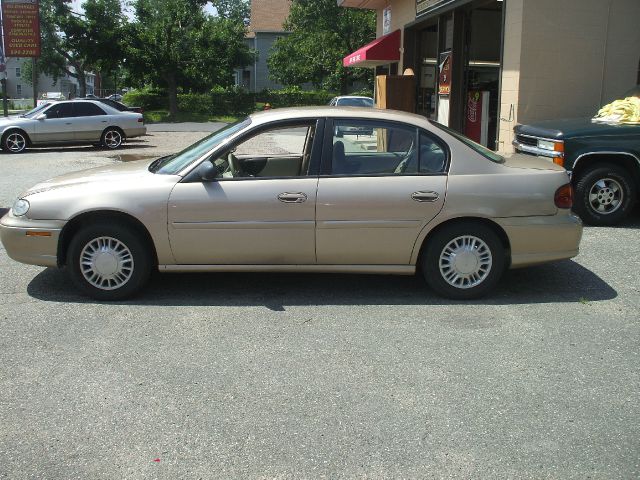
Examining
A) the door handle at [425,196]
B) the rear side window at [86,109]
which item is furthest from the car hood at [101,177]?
the rear side window at [86,109]

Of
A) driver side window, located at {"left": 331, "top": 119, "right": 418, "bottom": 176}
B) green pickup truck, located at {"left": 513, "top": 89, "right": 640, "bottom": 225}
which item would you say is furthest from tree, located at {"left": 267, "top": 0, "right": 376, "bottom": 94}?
driver side window, located at {"left": 331, "top": 119, "right": 418, "bottom": 176}

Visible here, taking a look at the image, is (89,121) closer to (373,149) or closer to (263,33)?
(373,149)

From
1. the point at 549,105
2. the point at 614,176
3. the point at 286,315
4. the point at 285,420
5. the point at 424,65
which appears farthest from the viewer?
the point at 424,65

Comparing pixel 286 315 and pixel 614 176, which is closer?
pixel 286 315

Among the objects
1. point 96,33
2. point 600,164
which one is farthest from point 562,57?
point 96,33

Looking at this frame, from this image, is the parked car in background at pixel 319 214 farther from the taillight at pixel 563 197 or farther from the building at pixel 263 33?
the building at pixel 263 33

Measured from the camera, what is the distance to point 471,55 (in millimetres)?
16062

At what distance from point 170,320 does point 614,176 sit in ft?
19.7

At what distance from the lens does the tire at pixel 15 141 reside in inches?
767

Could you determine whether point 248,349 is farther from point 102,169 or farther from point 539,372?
point 102,169

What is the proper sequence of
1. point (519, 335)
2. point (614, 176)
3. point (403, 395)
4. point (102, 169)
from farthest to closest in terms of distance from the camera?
point (614, 176)
point (102, 169)
point (519, 335)
point (403, 395)

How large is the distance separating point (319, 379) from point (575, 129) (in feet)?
19.4

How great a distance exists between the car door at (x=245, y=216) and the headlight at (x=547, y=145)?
420cm

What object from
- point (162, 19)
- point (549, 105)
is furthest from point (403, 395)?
point (162, 19)
